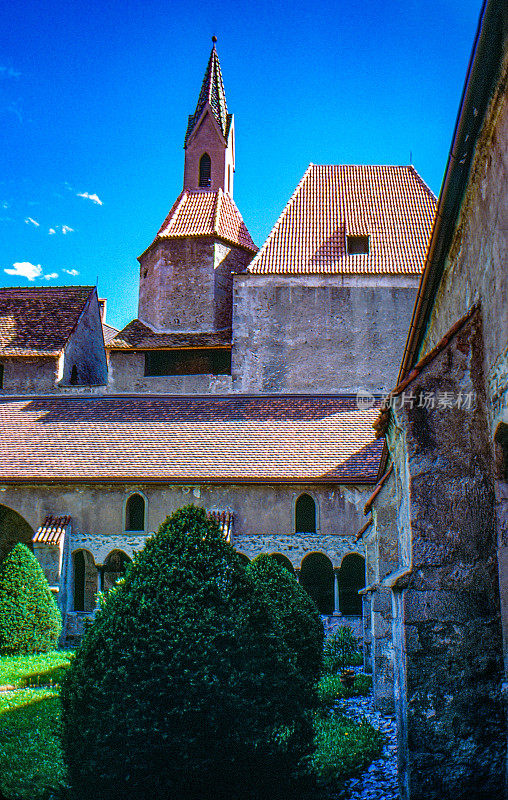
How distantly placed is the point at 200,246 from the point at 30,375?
30.3 feet

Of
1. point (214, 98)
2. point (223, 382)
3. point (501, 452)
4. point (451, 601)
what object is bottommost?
point (451, 601)

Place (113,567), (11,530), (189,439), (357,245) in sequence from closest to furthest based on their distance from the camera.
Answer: (113,567)
(189,439)
(11,530)
(357,245)

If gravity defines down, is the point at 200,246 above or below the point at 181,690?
above

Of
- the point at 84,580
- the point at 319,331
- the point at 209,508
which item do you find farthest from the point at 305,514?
the point at 319,331

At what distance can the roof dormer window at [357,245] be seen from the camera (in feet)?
90.3

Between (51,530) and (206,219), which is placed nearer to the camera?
(51,530)

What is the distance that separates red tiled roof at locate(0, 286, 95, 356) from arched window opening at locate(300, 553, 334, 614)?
42.7 ft

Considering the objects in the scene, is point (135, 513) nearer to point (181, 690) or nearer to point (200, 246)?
point (181, 690)

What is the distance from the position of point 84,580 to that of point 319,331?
12.8 metres

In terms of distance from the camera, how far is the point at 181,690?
17.3ft

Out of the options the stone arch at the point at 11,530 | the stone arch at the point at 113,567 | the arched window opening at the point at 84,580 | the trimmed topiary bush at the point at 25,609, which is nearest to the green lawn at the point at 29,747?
the trimmed topiary bush at the point at 25,609

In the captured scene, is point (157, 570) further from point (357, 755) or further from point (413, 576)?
point (357, 755)

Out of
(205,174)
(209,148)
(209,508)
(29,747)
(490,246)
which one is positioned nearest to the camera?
(490,246)

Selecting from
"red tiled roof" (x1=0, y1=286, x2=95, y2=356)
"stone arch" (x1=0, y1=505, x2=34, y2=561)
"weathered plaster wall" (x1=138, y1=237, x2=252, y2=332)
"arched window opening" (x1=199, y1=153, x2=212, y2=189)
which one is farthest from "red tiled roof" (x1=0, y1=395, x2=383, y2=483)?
"arched window opening" (x1=199, y1=153, x2=212, y2=189)
